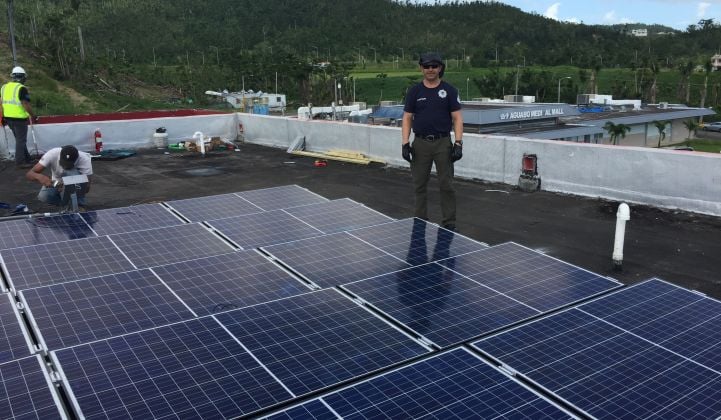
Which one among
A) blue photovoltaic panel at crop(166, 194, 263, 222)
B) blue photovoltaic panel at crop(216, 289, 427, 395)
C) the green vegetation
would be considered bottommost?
blue photovoltaic panel at crop(216, 289, 427, 395)

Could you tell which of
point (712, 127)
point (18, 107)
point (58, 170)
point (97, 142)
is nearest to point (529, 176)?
point (58, 170)

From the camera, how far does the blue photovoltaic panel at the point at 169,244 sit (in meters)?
5.76

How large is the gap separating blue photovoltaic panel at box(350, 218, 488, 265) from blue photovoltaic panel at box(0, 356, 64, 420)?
9.96 feet

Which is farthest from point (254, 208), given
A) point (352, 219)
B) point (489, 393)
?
point (489, 393)

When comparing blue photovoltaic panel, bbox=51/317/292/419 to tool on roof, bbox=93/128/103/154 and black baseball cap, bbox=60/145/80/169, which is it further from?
tool on roof, bbox=93/128/103/154

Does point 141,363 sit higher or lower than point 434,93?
lower

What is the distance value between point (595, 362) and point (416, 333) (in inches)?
44.8

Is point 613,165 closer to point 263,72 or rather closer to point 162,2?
point 263,72

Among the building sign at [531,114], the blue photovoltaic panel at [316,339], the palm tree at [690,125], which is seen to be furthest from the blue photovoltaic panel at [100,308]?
the palm tree at [690,125]

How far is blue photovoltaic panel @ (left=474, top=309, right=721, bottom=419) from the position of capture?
10.7 ft

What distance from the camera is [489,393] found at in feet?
11.0

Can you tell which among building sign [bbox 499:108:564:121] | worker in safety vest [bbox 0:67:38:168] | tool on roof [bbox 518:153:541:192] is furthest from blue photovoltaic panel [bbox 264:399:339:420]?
building sign [bbox 499:108:564:121]

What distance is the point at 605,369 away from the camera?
3.63 metres

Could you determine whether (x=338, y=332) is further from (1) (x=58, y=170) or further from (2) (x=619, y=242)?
(1) (x=58, y=170)
